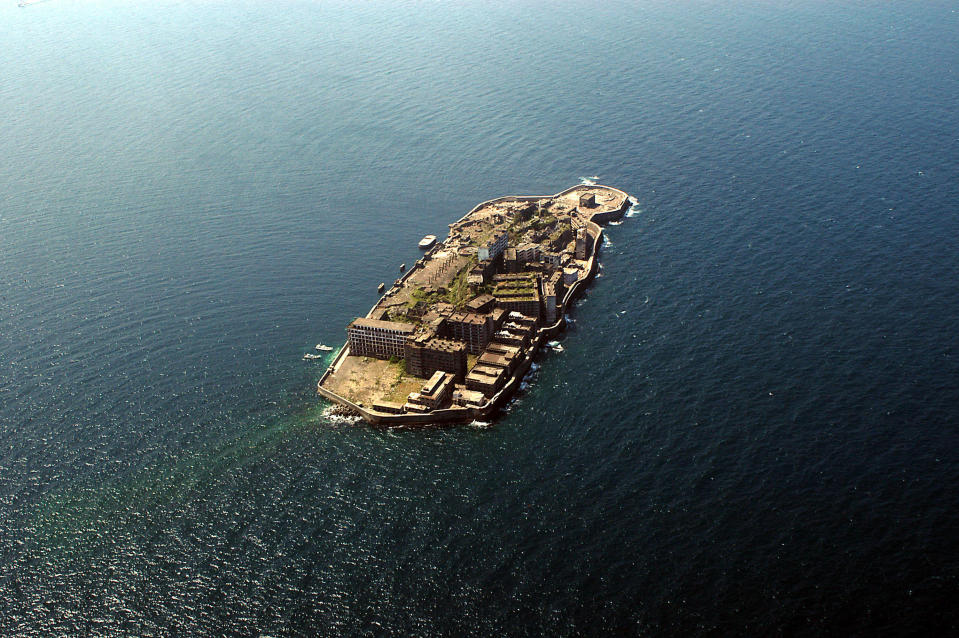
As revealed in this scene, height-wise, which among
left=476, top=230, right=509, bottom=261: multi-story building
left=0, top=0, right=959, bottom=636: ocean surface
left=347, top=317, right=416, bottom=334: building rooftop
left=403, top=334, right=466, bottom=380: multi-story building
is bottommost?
left=0, top=0, right=959, bottom=636: ocean surface

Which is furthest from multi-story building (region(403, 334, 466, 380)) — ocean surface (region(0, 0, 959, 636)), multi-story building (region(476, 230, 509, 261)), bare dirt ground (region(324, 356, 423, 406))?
multi-story building (region(476, 230, 509, 261))

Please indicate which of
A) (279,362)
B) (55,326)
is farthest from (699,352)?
(55,326)

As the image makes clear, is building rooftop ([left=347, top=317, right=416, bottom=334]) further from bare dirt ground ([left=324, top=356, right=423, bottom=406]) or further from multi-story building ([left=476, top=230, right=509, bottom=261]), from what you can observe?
multi-story building ([left=476, top=230, right=509, bottom=261])

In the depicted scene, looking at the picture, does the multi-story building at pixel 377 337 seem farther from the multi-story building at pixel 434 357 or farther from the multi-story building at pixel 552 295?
the multi-story building at pixel 552 295

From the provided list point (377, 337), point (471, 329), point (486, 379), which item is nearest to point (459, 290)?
point (471, 329)

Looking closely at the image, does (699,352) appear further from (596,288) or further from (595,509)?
(595,509)

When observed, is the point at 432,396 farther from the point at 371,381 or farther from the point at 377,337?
the point at 377,337

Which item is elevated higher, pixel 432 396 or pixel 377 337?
pixel 377 337
